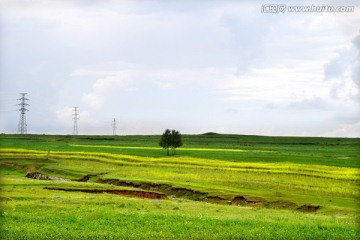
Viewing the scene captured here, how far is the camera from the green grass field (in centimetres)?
2622

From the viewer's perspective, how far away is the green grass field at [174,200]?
26222 millimetres

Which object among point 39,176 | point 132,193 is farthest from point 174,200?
point 39,176

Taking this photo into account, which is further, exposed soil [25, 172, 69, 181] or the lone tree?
the lone tree

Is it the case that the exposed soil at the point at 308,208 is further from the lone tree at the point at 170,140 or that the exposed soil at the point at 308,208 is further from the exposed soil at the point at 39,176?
the lone tree at the point at 170,140

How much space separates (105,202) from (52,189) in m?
14.1

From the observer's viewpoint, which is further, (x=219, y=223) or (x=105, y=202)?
(x=105, y=202)

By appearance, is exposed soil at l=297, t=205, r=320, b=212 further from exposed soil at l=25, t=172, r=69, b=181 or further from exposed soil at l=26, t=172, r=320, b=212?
exposed soil at l=25, t=172, r=69, b=181

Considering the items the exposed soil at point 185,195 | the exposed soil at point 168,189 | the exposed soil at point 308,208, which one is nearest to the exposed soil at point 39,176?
the exposed soil at point 185,195

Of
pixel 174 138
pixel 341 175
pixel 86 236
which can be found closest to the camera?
pixel 86 236

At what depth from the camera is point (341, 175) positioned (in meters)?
63.8

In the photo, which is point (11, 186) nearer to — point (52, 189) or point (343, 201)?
point (52, 189)

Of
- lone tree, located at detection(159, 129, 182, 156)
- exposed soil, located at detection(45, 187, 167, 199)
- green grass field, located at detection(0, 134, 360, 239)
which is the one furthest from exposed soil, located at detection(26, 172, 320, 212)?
lone tree, located at detection(159, 129, 182, 156)

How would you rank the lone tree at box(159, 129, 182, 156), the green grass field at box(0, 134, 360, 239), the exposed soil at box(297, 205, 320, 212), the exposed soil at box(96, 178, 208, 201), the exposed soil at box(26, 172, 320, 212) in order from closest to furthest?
1. the green grass field at box(0, 134, 360, 239)
2. the exposed soil at box(297, 205, 320, 212)
3. the exposed soil at box(26, 172, 320, 212)
4. the exposed soil at box(96, 178, 208, 201)
5. the lone tree at box(159, 129, 182, 156)

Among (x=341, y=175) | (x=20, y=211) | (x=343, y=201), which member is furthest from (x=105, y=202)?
(x=341, y=175)
